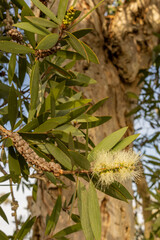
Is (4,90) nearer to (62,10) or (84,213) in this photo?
(62,10)

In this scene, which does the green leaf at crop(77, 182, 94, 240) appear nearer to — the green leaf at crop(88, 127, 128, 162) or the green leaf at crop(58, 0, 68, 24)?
the green leaf at crop(88, 127, 128, 162)

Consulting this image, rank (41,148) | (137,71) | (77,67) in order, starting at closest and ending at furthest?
(41,148) → (77,67) → (137,71)

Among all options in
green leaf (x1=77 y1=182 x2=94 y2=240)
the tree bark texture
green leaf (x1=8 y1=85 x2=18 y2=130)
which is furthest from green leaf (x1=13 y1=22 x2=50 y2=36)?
the tree bark texture

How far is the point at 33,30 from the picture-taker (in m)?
0.52

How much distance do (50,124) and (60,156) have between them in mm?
81

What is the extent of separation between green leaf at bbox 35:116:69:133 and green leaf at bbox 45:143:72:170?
5 cm

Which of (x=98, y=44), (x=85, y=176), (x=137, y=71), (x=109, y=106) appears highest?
(x=98, y=44)

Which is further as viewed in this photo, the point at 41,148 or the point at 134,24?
the point at 134,24

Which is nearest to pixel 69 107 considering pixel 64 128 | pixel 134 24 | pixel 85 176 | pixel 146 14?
pixel 64 128

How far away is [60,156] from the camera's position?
0.56 metres

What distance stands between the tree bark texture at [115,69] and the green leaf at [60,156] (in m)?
0.62

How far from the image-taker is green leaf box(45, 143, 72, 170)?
0.55 meters

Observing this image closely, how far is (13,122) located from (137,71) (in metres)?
1.33

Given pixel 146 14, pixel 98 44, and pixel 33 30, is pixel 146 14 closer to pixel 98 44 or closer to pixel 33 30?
pixel 98 44
